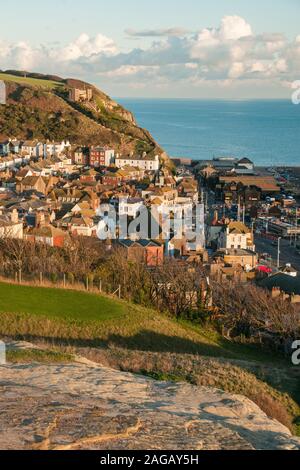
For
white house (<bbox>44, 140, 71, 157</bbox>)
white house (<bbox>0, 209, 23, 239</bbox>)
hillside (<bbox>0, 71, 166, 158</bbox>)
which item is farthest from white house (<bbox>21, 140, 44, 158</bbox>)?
white house (<bbox>0, 209, 23, 239</bbox>)

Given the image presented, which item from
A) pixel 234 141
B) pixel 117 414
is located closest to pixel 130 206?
pixel 117 414

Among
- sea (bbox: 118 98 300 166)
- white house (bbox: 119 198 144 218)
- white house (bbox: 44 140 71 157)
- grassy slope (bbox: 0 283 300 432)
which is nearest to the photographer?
grassy slope (bbox: 0 283 300 432)

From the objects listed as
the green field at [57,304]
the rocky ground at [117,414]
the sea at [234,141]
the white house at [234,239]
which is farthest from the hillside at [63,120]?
the rocky ground at [117,414]

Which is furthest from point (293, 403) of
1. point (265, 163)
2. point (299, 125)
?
point (299, 125)

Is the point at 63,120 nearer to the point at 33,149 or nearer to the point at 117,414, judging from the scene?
the point at 33,149

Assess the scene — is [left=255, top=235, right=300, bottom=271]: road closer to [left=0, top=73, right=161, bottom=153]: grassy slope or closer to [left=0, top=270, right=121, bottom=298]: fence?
[left=0, top=270, right=121, bottom=298]: fence

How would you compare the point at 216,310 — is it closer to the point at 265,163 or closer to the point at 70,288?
the point at 70,288
